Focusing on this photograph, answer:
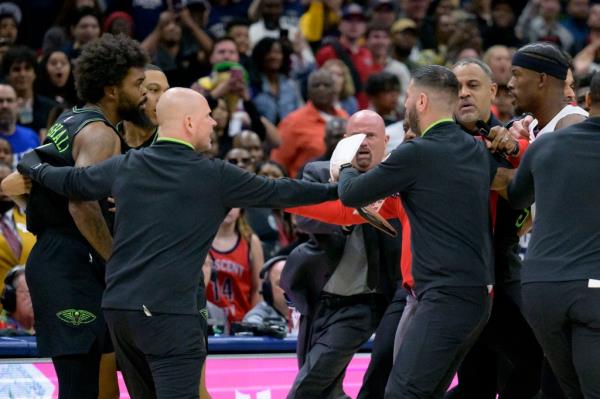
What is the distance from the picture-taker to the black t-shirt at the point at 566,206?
5.29 meters

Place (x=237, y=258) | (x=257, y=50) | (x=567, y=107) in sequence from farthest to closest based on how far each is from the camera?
(x=257, y=50) → (x=237, y=258) → (x=567, y=107)

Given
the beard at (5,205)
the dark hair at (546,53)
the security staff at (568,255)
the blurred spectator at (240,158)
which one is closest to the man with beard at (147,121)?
the dark hair at (546,53)

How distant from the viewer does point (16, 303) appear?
8.24 metres

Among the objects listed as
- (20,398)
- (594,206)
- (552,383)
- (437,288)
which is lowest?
(20,398)

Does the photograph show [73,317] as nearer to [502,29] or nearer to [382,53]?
[382,53]

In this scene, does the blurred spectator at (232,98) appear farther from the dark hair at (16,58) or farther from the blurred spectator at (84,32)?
the dark hair at (16,58)

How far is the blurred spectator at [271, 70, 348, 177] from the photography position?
448 inches

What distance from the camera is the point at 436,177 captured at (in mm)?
5578

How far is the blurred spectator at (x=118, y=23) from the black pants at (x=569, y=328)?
23.3 ft

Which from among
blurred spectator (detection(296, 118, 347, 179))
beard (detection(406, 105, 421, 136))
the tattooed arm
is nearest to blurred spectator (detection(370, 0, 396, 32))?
blurred spectator (detection(296, 118, 347, 179))

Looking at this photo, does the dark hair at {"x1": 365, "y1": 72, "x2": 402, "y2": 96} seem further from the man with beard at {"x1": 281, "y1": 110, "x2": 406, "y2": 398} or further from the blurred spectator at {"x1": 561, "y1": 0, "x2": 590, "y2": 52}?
the man with beard at {"x1": 281, "y1": 110, "x2": 406, "y2": 398}

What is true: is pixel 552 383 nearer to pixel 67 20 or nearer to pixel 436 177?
pixel 436 177

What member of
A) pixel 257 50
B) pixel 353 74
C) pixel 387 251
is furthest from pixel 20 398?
pixel 353 74

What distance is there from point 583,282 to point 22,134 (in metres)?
6.29
